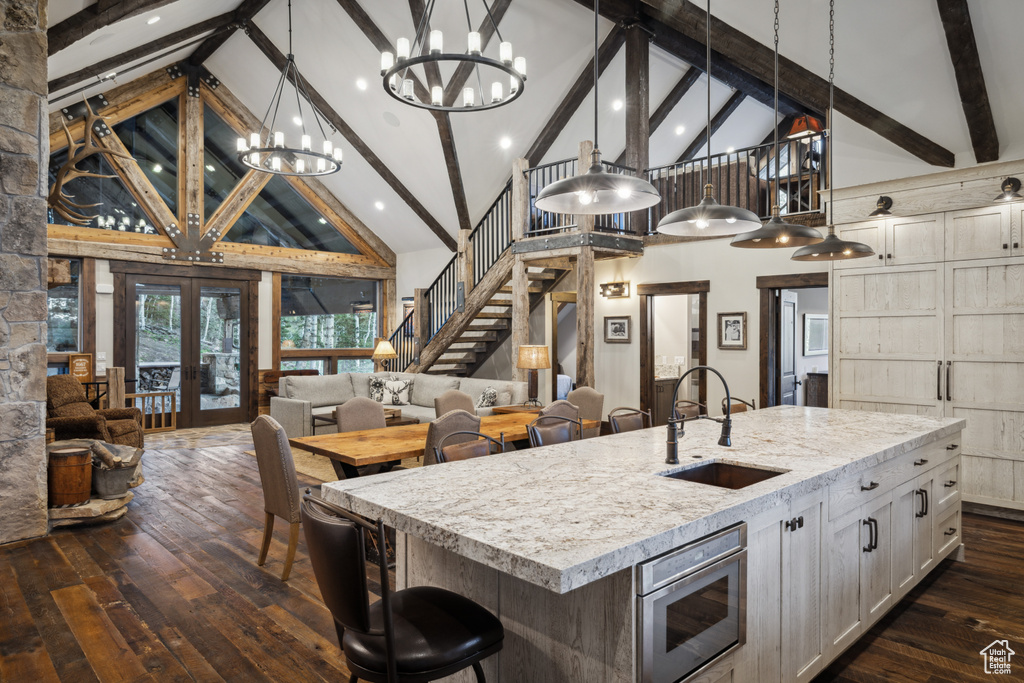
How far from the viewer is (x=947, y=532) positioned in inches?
149

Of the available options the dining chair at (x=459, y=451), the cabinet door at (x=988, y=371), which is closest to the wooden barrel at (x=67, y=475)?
the dining chair at (x=459, y=451)

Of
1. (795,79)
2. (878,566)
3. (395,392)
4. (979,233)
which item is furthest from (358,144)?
(878,566)

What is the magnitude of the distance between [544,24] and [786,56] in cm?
350

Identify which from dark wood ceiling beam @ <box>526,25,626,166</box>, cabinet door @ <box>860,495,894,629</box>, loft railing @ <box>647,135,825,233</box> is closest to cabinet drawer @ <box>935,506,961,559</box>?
cabinet door @ <box>860,495,894,629</box>

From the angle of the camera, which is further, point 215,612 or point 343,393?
point 343,393

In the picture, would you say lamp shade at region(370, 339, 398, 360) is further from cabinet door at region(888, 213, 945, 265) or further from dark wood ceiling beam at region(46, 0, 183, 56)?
cabinet door at region(888, 213, 945, 265)

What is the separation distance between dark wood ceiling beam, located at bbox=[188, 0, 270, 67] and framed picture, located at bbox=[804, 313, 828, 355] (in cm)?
904

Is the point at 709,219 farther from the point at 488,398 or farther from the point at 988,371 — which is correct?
the point at 488,398

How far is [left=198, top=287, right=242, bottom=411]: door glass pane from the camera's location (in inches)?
398

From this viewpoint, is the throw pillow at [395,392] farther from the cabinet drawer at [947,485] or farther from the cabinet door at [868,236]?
the cabinet drawer at [947,485]

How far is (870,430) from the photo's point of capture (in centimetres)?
347

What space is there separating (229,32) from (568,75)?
5193mm

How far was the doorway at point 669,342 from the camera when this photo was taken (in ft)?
24.9

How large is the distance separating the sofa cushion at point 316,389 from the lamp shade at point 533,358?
11.2 feet
